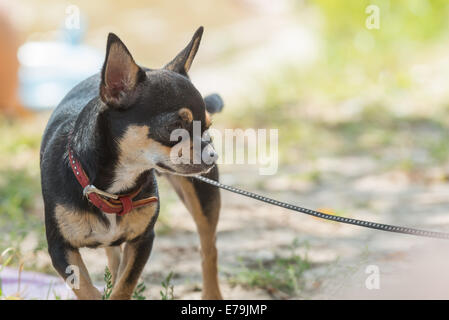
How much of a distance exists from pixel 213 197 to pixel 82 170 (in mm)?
911

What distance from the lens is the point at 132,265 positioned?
10.5ft

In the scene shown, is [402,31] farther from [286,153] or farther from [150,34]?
[150,34]

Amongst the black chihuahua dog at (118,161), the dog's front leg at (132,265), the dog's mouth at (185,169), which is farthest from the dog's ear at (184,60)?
the dog's front leg at (132,265)

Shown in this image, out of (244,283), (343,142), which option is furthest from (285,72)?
(244,283)

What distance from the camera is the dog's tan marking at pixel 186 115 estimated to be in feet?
9.29

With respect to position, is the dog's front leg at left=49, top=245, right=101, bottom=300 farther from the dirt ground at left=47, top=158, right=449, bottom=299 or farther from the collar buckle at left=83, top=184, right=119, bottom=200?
the dirt ground at left=47, top=158, right=449, bottom=299

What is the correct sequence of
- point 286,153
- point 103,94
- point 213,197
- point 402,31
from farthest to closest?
point 402,31
point 286,153
point 213,197
point 103,94

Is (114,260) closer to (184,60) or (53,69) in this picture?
(184,60)

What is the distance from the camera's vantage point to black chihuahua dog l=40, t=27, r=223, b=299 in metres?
2.85

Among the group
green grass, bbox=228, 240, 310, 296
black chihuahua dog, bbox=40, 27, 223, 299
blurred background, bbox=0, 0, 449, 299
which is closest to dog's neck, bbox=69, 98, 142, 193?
black chihuahua dog, bbox=40, 27, 223, 299

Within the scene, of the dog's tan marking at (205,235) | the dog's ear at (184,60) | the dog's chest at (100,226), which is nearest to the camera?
the dog's chest at (100,226)

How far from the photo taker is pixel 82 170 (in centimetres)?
295

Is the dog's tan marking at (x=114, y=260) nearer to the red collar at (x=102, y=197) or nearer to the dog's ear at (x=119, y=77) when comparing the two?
the red collar at (x=102, y=197)
